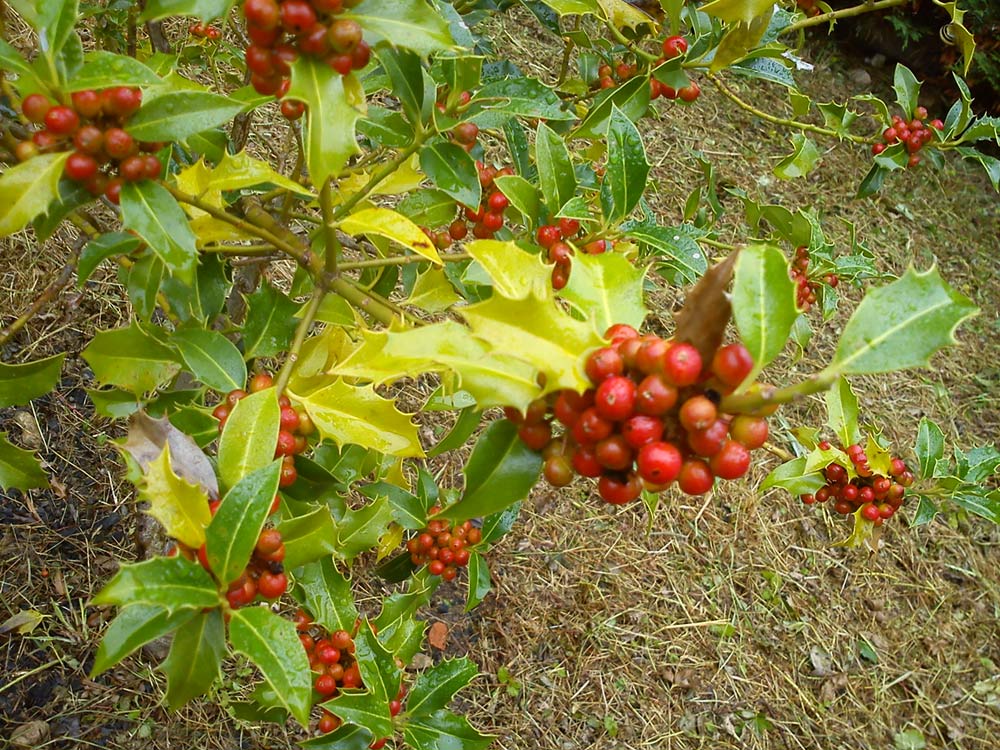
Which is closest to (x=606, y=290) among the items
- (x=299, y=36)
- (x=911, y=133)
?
(x=299, y=36)

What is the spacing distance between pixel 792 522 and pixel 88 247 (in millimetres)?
2784

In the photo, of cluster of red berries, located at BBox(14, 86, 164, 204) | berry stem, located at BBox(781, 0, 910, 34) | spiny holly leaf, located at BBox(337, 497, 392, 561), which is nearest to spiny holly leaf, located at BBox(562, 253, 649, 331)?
cluster of red berries, located at BBox(14, 86, 164, 204)

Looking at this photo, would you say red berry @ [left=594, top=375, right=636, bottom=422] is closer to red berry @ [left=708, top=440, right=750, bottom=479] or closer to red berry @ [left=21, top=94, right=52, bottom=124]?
red berry @ [left=708, top=440, right=750, bottom=479]

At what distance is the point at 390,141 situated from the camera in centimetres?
118

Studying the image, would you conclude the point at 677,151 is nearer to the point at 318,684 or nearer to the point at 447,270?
the point at 447,270

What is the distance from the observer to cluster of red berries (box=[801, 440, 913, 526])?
1.44m

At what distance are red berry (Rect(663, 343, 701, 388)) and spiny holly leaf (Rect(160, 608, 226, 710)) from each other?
1.73ft

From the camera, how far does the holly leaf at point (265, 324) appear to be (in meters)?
1.20

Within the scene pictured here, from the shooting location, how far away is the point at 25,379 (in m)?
1.12

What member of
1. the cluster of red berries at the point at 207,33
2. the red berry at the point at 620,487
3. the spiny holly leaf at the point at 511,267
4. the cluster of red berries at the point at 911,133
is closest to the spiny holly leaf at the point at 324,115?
the spiny holly leaf at the point at 511,267

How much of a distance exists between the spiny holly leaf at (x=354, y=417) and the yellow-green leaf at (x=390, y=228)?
19 centimetres

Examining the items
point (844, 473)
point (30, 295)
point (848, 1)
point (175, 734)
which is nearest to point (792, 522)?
point (844, 473)

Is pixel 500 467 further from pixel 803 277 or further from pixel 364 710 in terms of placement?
pixel 803 277

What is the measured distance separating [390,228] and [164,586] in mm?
485
